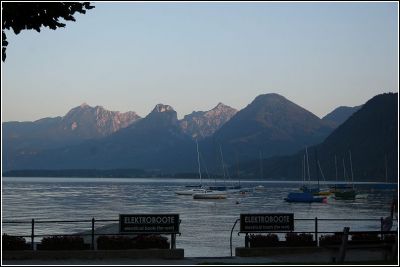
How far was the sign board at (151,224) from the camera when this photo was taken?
84.5ft

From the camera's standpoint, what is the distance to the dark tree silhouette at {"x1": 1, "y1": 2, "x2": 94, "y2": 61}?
2176 cm

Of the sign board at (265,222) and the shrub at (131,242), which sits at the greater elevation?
the sign board at (265,222)

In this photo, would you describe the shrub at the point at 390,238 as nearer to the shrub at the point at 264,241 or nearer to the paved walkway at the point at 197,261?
the paved walkway at the point at 197,261

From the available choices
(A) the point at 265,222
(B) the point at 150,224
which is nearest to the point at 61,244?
(B) the point at 150,224

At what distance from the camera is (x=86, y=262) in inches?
892

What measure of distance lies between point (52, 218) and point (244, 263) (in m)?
67.3

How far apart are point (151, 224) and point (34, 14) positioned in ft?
28.0

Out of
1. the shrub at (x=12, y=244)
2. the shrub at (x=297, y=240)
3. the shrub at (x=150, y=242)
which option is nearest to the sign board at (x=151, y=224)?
the shrub at (x=150, y=242)


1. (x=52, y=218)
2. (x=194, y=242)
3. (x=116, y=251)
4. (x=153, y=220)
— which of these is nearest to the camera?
(x=116, y=251)

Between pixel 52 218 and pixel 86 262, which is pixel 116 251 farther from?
pixel 52 218

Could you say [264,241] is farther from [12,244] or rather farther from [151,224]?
[12,244]

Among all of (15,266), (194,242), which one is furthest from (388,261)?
(194,242)

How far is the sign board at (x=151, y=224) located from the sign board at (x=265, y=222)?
103 inches

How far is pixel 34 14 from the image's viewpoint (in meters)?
22.0
